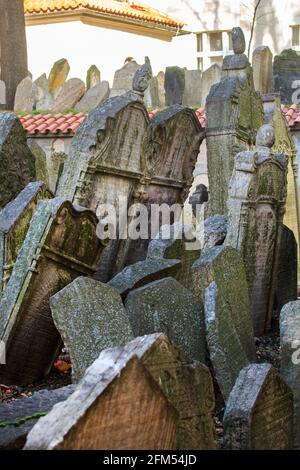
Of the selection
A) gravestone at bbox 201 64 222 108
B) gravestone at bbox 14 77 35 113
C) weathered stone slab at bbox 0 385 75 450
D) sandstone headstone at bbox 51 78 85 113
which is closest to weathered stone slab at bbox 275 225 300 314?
weathered stone slab at bbox 0 385 75 450

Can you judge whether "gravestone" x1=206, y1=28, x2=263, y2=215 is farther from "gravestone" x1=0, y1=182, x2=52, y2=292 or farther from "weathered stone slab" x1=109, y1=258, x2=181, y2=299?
"gravestone" x1=0, y1=182, x2=52, y2=292

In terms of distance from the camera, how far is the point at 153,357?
4.82 metres

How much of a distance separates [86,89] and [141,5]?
1103cm

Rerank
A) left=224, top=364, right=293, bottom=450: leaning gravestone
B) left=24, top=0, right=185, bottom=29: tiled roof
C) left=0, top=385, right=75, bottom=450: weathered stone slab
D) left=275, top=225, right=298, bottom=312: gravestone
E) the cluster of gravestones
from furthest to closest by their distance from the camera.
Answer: left=24, top=0, right=185, bottom=29: tiled roof < left=275, top=225, right=298, bottom=312: gravestone < left=224, top=364, right=293, bottom=450: leaning gravestone < left=0, top=385, right=75, bottom=450: weathered stone slab < the cluster of gravestones

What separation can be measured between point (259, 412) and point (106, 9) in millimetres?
25635

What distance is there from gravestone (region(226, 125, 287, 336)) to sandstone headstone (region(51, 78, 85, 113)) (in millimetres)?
12289

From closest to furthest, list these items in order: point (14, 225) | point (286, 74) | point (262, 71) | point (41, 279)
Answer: point (41, 279)
point (14, 225)
point (262, 71)
point (286, 74)

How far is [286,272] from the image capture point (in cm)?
1004

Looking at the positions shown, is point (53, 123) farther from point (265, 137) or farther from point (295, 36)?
point (265, 137)

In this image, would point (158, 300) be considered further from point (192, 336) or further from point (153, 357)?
point (153, 357)

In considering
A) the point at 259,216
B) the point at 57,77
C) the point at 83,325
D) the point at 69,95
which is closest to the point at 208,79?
the point at 69,95

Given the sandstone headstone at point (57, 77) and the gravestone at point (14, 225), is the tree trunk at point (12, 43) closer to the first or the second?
the sandstone headstone at point (57, 77)

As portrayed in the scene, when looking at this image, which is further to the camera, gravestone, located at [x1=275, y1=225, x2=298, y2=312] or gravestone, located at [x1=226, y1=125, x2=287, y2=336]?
gravestone, located at [x1=275, y1=225, x2=298, y2=312]

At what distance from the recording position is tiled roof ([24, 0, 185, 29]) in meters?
29.6
